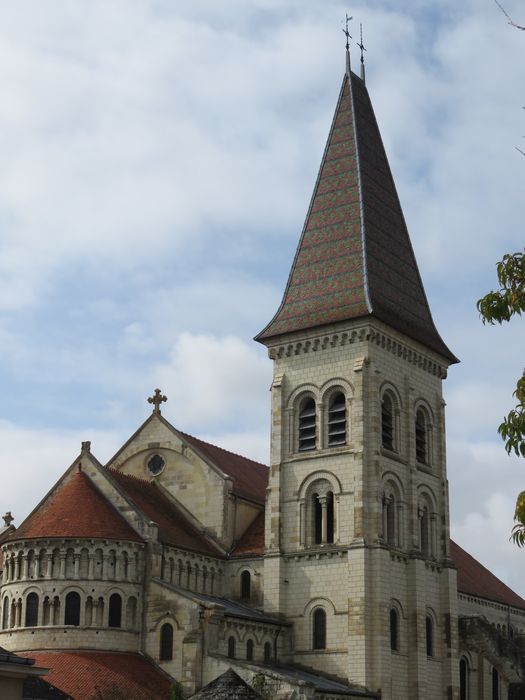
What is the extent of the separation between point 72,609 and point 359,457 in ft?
45.7

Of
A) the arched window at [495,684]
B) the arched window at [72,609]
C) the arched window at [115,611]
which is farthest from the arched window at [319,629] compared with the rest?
the arched window at [495,684]

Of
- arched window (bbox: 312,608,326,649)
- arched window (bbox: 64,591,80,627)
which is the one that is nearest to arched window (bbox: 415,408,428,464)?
arched window (bbox: 312,608,326,649)

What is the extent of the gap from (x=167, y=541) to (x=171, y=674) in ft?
20.3

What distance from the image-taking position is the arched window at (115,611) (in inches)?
1860

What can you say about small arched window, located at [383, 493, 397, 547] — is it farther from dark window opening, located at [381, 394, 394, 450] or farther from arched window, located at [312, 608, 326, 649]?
arched window, located at [312, 608, 326, 649]

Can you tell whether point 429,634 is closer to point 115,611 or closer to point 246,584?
point 246,584

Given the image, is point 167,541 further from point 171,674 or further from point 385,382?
point 385,382

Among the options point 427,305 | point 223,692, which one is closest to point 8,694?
point 223,692

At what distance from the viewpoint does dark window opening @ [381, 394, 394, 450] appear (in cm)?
5288

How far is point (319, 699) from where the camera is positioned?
44062mm

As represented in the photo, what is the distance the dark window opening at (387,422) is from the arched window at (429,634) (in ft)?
26.5

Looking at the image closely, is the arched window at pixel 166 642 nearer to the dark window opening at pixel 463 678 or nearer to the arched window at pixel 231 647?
the arched window at pixel 231 647

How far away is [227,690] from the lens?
130 feet

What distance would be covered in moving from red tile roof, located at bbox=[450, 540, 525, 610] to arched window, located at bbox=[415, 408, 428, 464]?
28.1ft
